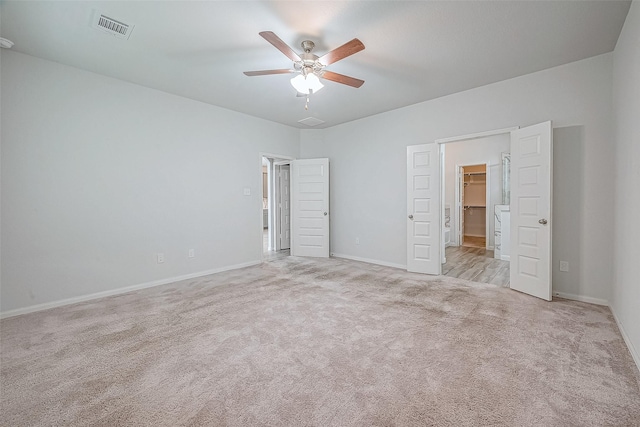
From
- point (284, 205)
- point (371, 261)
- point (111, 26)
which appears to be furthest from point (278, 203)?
point (111, 26)

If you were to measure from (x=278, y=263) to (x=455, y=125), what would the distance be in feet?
12.7

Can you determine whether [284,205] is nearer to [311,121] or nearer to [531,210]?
[311,121]

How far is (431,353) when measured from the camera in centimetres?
212

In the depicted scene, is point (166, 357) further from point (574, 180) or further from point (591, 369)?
point (574, 180)

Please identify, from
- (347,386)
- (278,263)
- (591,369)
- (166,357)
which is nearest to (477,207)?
(278,263)

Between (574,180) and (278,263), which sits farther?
(278,263)

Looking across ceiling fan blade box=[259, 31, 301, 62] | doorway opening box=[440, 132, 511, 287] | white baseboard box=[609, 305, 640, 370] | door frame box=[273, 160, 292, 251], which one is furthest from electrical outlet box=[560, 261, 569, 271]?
door frame box=[273, 160, 292, 251]

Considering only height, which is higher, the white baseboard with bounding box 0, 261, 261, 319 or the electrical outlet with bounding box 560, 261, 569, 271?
the electrical outlet with bounding box 560, 261, 569, 271

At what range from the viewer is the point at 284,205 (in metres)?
6.79

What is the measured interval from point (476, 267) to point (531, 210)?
6.05ft

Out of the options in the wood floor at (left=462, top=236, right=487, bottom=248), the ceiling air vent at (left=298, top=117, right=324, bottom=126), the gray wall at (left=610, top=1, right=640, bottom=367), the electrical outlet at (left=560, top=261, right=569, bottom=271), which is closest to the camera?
the gray wall at (left=610, top=1, right=640, bottom=367)

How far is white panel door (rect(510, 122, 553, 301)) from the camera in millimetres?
3170

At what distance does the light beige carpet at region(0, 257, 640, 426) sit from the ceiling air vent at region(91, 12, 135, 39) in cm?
282

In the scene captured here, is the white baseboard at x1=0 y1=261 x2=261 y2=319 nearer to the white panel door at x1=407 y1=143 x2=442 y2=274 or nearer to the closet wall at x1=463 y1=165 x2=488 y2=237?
the white panel door at x1=407 y1=143 x2=442 y2=274
